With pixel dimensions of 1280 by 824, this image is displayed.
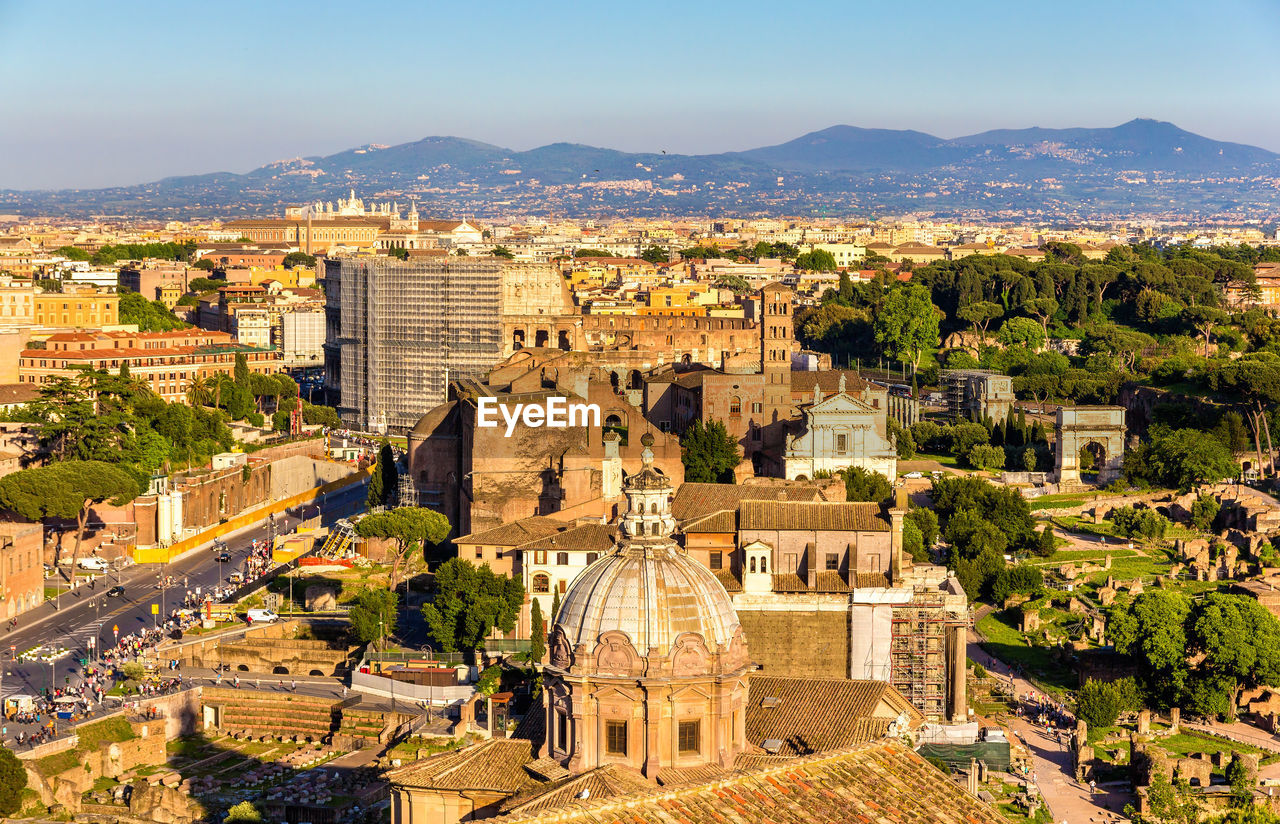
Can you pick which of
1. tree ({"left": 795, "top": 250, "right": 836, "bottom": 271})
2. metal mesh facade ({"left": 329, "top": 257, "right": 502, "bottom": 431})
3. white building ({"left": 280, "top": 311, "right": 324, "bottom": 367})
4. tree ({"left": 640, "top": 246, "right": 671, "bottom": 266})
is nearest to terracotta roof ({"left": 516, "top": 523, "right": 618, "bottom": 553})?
metal mesh facade ({"left": 329, "top": 257, "right": 502, "bottom": 431})

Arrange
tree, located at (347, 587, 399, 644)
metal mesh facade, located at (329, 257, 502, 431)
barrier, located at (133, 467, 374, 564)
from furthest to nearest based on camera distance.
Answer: metal mesh facade, located at (329, 257, 502, 431)
barrier, located at (133, 467, 374, 564)
tree, located at (347, 587, 399, 644)

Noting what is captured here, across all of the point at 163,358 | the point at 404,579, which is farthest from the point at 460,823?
the point at 163,358

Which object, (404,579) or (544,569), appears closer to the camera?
(544,569)

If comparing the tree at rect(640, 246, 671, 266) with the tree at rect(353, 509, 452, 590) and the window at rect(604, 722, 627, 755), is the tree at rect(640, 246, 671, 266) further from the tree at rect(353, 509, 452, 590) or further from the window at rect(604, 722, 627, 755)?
the window at rect(604, 722, 627, 755)

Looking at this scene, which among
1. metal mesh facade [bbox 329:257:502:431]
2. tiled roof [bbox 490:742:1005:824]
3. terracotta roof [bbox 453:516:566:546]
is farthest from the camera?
metal mesh facade [bbox 329:257:502:431]

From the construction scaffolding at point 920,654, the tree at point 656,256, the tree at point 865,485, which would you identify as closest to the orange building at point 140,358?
the tree at point 865,485

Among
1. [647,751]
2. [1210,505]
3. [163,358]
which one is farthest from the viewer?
[163,358]

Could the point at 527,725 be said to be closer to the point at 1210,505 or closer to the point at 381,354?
the point at 1210,505
